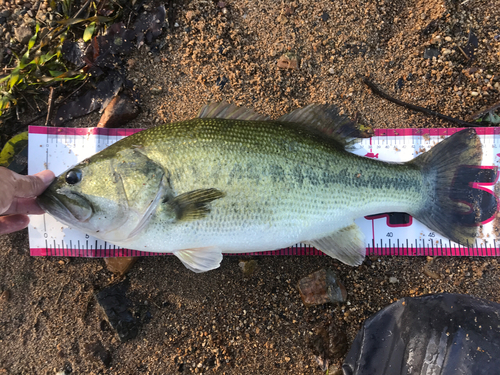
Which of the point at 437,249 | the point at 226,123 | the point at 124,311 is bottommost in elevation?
the point at 124,311

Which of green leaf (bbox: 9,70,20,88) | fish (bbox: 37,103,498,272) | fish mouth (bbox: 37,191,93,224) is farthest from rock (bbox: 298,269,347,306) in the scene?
green leaf (bbox: 9,70,20,88)

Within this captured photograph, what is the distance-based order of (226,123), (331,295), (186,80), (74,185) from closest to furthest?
1. (74,185)
2. (226,123)
3. (331,295)
4. (186,80)

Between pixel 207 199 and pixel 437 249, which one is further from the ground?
pixel 207 199

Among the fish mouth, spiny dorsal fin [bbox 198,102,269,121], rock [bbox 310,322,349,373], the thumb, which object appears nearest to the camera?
the fish mouth

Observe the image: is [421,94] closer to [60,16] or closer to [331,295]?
[331,295]

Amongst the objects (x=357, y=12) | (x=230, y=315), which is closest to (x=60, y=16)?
(x=357, y=12)

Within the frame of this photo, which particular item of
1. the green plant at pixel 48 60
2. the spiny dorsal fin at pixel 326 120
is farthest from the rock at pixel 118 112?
the spiny dorsal fin at pixel 326 120

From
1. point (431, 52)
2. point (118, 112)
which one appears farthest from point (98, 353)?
point (431, 52)

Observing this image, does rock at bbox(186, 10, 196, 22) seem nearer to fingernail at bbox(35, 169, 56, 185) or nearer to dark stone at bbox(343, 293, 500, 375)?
fingernail at bbox(35, 169, 56, 185)

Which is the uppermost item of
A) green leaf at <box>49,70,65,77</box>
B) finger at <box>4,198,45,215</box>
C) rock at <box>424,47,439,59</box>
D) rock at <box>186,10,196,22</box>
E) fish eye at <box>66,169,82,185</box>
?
rock at <box>186,10,196,22</box>
